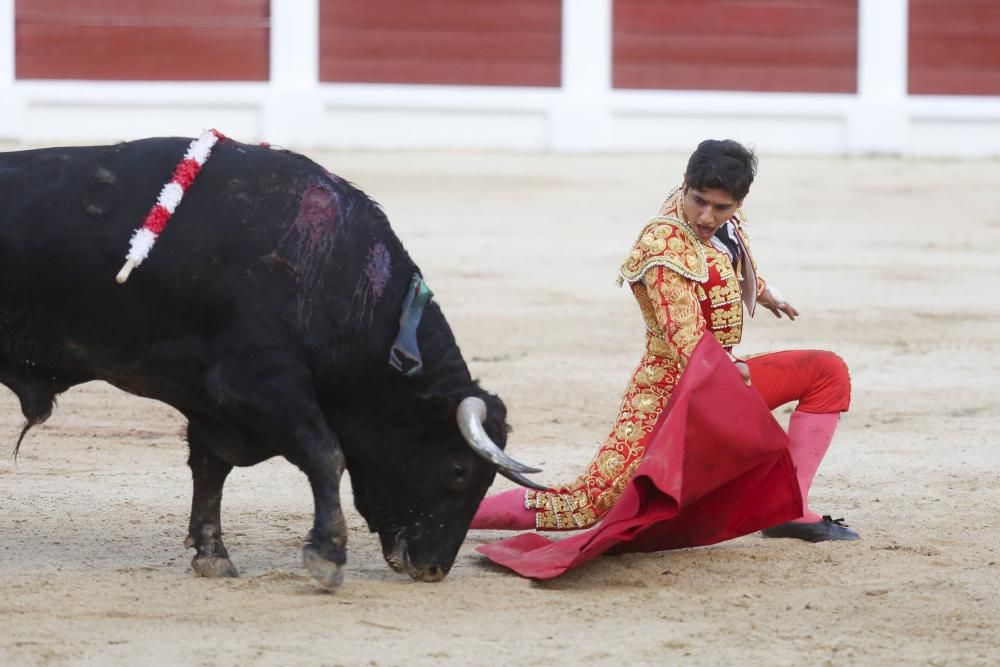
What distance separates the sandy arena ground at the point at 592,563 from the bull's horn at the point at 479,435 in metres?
0.30

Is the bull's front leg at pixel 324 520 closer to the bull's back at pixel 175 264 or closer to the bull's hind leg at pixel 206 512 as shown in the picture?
the bull's back at pixel 175 264

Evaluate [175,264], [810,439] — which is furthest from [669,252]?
[175,264]

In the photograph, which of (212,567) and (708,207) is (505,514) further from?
(708,207)

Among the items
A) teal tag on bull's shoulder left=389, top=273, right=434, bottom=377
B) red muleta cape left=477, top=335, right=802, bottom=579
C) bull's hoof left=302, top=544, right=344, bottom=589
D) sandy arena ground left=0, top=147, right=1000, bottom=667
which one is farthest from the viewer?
red muleta cape left=477, top=335, right=802, bottom=579

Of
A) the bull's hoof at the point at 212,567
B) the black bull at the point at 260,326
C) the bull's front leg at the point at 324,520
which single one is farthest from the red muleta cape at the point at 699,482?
the bull's hoof at the point at 212,567

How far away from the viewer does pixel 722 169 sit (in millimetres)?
3742

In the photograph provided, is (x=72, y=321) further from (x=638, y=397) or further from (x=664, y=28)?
(x=664, y=28)

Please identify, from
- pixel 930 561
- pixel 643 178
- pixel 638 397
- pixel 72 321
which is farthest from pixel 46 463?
pixel 643 178

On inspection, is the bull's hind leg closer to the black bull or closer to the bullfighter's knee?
the black bull

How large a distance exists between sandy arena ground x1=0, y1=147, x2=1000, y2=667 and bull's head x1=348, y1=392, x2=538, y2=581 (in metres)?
0.08

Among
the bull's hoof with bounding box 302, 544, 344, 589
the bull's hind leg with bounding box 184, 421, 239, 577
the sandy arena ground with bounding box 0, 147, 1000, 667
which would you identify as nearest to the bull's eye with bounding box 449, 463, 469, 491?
the sandy arena ground with bounding box 0, 147, 1000, 667

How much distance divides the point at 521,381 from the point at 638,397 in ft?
8.74

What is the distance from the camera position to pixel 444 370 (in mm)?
3891

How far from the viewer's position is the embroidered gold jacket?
3.86 metres
